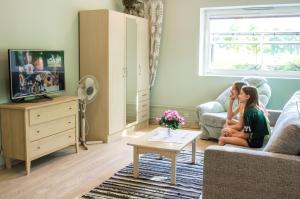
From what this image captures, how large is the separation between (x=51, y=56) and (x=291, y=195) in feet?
10.1

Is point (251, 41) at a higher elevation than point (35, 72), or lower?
higher

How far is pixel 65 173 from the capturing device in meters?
3.60

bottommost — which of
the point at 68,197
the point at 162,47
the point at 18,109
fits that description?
the point at 68,197

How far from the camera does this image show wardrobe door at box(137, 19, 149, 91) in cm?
555

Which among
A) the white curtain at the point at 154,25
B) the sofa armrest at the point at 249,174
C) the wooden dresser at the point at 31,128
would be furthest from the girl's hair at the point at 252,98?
the white curtain at the point at 154,25

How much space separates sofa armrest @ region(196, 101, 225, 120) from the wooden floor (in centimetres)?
56

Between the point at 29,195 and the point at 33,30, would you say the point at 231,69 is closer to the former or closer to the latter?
the point at 33,30

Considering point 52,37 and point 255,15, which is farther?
point 255,15

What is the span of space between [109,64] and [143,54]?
114 centimetres

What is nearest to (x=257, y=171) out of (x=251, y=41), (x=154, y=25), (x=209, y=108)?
(x=209, y=108)

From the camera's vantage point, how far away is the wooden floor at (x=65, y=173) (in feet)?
10.2

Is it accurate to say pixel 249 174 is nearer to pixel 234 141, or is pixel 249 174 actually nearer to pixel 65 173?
pixel 234 141

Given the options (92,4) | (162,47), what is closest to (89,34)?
(92,4)

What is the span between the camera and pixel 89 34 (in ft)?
15.6
